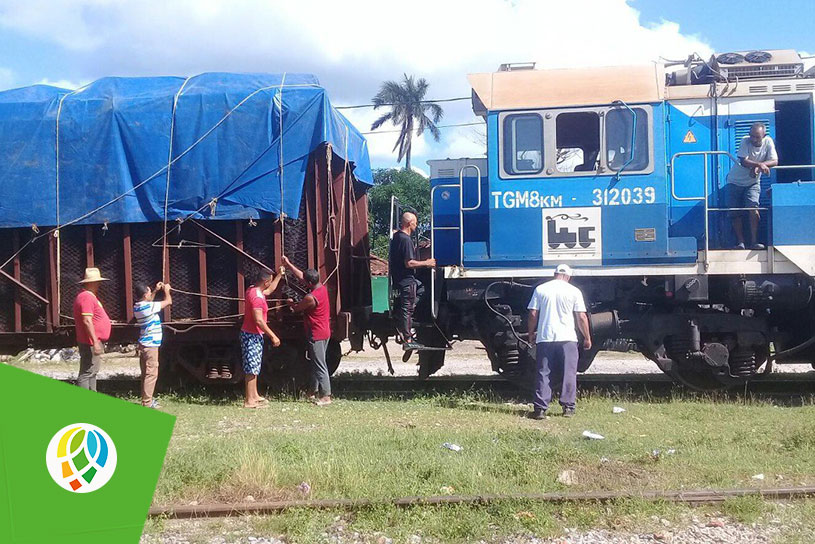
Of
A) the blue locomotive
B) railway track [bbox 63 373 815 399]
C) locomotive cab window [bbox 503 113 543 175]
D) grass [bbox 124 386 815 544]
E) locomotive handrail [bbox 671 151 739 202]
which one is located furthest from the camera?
railway track [bbox 63 373 815 399]

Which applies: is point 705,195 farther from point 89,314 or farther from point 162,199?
point 89,314

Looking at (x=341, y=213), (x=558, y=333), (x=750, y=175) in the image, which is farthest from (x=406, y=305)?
(x=750, y=175)

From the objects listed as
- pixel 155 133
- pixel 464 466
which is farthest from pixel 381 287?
pixel 464 466

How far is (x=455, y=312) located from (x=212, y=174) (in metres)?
3.44

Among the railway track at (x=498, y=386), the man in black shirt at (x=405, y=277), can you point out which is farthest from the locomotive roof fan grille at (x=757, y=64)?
the man in black shirt at (x=405, y=277)

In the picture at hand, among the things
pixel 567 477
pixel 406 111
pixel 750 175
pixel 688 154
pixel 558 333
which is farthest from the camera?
pixel 406 111

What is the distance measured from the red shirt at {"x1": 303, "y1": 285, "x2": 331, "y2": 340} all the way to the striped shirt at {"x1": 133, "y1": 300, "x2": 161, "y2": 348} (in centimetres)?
174

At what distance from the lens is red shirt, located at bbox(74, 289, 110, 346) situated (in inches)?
327

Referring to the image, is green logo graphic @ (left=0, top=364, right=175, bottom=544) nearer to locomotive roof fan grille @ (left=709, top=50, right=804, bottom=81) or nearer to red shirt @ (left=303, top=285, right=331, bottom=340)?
red shirt @ (left=303, top=285, right=331, bottom=340)

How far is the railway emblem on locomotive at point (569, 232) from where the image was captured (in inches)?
337

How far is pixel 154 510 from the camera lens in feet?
16.1

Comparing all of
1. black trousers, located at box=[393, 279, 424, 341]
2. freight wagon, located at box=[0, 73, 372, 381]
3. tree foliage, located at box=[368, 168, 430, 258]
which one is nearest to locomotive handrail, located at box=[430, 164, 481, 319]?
black trousers, located at box=[393, 279, 424, 341]

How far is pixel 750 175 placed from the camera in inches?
331

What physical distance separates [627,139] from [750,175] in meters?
1.43
